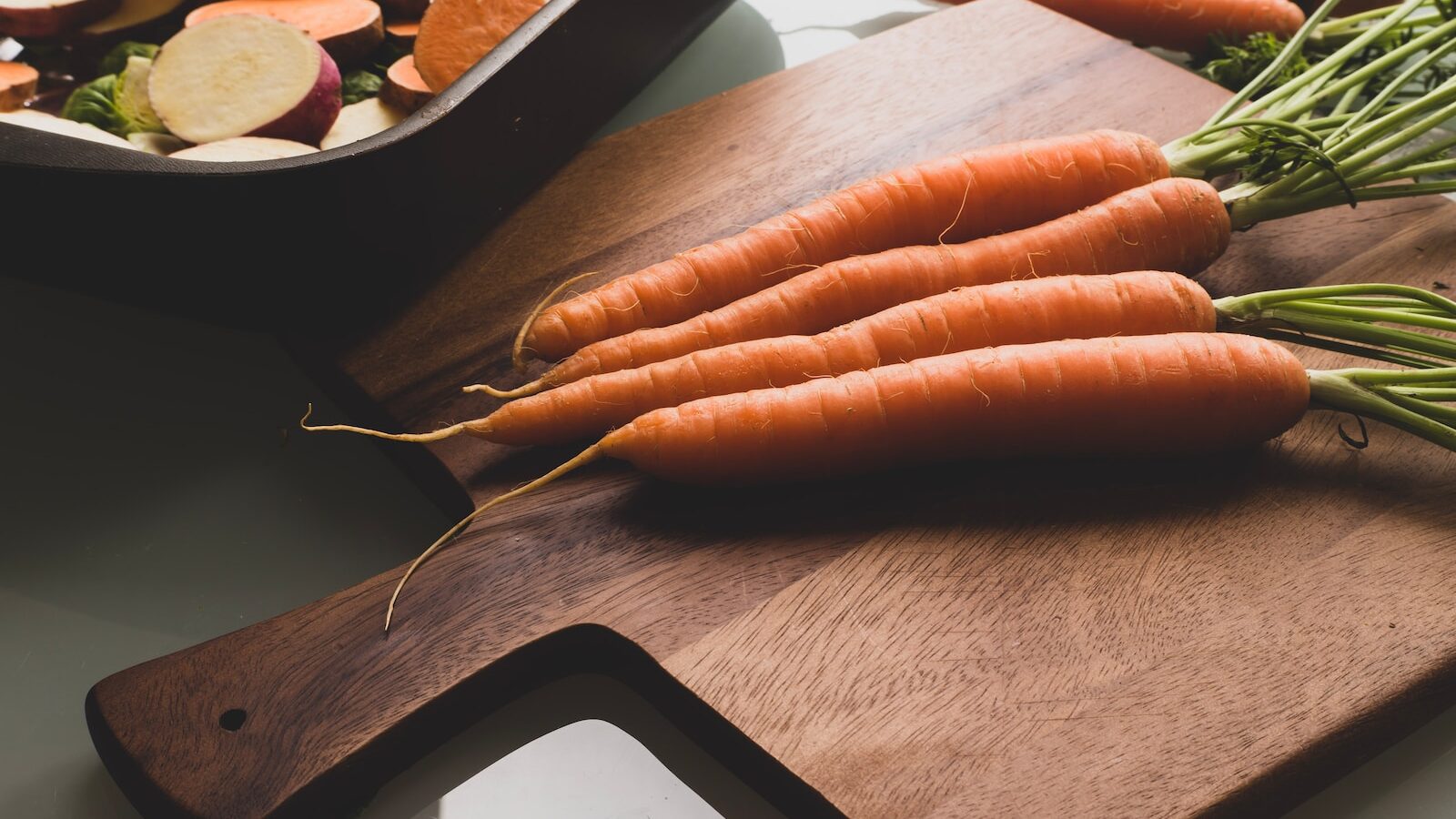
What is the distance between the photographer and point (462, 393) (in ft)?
4.41

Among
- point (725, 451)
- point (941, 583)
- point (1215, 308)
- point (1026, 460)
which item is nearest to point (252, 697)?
point (725, 451)

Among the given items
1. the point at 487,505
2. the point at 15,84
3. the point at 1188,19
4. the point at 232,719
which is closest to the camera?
the point at 232,719

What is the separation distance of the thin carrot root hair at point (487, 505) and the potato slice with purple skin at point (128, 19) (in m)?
1.18

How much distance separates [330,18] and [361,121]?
0.21m

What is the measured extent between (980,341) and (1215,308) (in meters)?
0.30

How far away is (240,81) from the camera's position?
1580 mm

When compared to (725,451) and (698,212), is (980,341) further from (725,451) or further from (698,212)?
(698,212)

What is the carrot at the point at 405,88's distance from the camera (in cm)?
167

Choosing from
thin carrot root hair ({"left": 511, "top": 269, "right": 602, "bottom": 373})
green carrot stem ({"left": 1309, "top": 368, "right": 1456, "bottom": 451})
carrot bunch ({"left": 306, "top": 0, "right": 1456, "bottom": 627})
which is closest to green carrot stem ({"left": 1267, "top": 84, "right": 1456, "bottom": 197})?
carrot bunch ({"left": 306, "top": 0, "right": 1456, "bottom": 627})

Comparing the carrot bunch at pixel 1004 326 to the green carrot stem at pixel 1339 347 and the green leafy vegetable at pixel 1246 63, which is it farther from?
the green leafy vegetable at pixel 1246 63

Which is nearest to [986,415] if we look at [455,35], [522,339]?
[522,339]

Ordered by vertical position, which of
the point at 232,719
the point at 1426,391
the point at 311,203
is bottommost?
the point at 232,719

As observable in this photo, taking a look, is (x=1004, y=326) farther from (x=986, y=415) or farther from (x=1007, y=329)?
(x=986, y=415)

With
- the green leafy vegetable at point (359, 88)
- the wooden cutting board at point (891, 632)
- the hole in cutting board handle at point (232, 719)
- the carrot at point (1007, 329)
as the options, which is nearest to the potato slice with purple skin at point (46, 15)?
the green leafy vegetable at point (359, 88)
